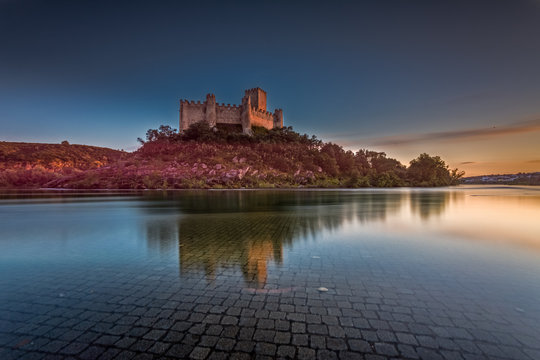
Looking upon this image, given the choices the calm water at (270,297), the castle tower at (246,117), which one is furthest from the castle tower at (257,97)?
the calm water at (270,297)

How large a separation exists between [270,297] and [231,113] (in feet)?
229

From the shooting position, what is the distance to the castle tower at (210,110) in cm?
6606

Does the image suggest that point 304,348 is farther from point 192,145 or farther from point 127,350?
point 192,145

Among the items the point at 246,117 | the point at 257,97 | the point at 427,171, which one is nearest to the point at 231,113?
the point at 246,117

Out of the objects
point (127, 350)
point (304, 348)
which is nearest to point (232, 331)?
point (304, 348)

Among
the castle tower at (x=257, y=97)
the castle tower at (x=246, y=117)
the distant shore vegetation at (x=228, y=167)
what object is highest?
the castle tower at (x=257, y=97)

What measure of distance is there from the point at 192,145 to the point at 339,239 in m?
50.9

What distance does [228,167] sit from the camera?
44500 mm

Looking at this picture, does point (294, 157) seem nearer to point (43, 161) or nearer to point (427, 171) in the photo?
point (427, 171)

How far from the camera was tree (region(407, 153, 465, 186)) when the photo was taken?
2410 inches

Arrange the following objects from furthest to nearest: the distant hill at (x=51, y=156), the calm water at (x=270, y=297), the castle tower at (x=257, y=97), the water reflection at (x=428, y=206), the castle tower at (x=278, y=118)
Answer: the castle tower at (x=278, y=118) < the castle tower at (x=257, y=97) < the distant hill at (x=51, y=156) < the water reflection at (x=428, y=206) < the calm water at (x=270, y=297)

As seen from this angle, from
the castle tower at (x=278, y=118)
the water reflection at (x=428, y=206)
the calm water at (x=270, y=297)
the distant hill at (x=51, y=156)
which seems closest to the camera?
the calm water at (x=270, y=297)

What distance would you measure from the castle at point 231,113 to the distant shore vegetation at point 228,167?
4.13 meters

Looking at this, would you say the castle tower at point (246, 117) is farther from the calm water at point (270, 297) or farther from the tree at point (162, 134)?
the calm water at point (270, 297)
